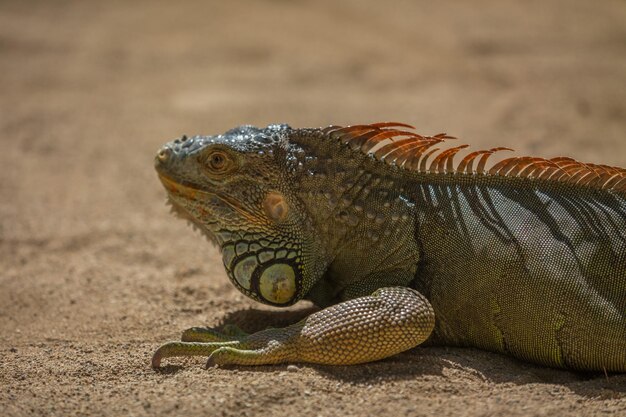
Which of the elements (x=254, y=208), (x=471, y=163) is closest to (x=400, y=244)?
(x=471, y=163)

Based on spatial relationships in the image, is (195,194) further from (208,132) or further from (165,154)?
(208,132)

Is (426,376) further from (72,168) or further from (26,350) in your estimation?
(72,168)

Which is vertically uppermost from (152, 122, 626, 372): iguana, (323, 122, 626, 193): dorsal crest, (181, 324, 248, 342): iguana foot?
(323, 122, 626, 193): dorsal crest

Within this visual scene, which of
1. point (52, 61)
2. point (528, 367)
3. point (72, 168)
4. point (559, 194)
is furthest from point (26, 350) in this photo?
point (52, 61)

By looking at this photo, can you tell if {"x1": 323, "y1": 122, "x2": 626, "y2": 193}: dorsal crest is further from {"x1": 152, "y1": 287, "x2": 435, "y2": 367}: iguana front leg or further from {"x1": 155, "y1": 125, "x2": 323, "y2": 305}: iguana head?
{"x1": 152, "y1": 287, "x2": 435, "y2": 367}: iguana front leg

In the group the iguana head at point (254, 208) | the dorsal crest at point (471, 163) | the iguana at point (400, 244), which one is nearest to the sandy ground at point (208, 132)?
the iguana at point (400, 244)

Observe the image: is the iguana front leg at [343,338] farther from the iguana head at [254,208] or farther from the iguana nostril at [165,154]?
the iguana nostril at [165,154]

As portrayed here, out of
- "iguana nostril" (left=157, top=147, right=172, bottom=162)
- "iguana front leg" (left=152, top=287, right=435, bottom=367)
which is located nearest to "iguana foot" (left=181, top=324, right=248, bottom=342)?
"iguana front leg" (left=152, top=287, right=435, bottom=367)
